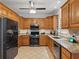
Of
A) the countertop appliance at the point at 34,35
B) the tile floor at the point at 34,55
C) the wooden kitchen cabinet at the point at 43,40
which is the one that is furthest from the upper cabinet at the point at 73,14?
the countertop appliance at the point at 34,35

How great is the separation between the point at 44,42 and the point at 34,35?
3.05 ft

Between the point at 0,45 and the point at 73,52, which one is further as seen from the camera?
the point at 0,45

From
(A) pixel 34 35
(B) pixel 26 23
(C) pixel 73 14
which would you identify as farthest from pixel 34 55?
(B) pixel 26 23

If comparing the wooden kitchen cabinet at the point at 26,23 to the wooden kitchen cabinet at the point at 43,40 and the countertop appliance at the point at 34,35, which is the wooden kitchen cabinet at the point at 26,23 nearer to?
the countertop appliance at the point at 34,35

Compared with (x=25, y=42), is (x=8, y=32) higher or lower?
Answer: higher

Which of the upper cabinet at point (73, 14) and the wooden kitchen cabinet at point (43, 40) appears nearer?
the upper cabinet at point (73, 14)

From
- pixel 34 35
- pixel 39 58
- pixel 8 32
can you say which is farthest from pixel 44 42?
pixel 8 32

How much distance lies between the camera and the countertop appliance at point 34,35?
28.7 feet

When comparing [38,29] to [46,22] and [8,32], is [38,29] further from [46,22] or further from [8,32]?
[8,32]

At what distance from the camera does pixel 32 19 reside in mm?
9148

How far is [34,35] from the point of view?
29.5ft

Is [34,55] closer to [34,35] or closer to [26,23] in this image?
[34,35]

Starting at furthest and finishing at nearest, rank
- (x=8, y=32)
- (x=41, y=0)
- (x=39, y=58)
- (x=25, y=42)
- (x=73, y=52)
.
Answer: (x=25, y=42), (x=39, y=58), (x=41, y=0), (x=8, y=32), (x=73, y=52)

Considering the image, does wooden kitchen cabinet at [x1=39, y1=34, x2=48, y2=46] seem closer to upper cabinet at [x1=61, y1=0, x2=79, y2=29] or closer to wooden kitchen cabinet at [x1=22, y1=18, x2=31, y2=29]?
wooden kitchen cabinet at [x1=22, y1=18, x2=31, y2=29]
